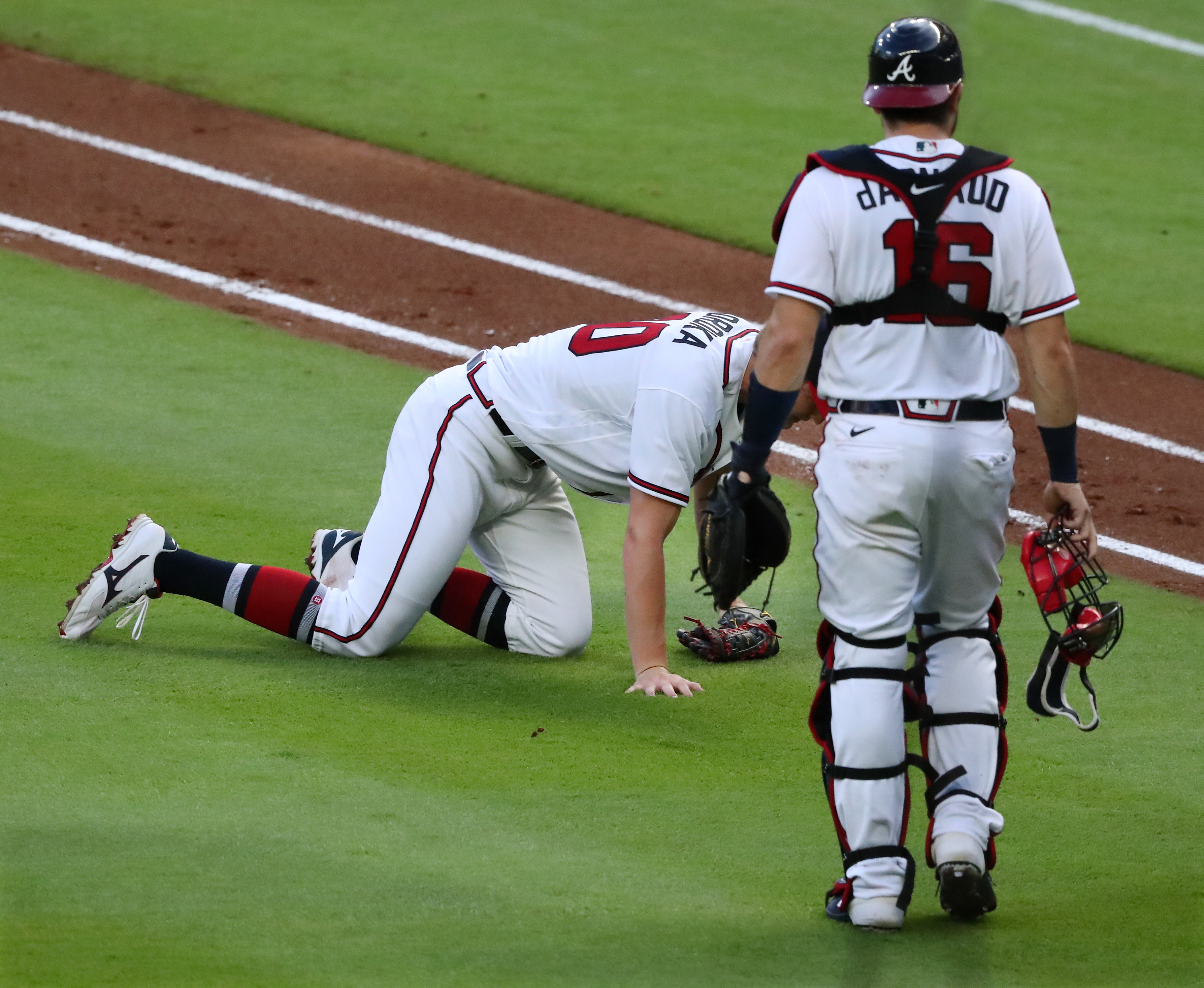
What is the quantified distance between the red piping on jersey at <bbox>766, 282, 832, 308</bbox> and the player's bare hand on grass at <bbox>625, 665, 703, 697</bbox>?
167 cm

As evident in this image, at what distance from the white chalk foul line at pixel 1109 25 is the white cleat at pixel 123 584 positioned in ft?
36.8

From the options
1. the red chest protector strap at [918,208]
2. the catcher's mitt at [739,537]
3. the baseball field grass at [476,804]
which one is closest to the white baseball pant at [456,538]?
the baseball field grass at [476,804]

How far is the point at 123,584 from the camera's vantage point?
4.85 meters

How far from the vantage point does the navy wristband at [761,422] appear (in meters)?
3.34

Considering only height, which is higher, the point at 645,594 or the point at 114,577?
the point at 645,594

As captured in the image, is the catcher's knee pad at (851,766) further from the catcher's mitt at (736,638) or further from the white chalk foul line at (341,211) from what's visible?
the white chalk foul line at (341,211)

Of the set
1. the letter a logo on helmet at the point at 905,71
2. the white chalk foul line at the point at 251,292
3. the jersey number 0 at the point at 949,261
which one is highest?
the letter a logo on helmet at the point at 905,71

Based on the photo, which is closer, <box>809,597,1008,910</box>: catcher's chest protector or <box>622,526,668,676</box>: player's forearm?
<box>809,597,1008,910</box>: catcher's chest protector

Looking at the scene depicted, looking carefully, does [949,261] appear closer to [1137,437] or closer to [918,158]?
[918,158]

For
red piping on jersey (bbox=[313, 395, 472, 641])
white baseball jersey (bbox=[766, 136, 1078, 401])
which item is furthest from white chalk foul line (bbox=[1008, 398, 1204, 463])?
white baseball jersey (bbox=[766, 136, 1078, 401])

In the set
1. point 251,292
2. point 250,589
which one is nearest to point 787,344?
point 250,589

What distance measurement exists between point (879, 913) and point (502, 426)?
2024 mm

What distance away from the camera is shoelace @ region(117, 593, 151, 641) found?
491cm

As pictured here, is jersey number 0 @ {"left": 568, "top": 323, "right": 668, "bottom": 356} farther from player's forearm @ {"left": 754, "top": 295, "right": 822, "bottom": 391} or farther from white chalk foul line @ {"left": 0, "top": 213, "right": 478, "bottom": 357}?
white chalk foul line @ {"left": 0, "top": 213, "right": 478, "bottom": 357}
